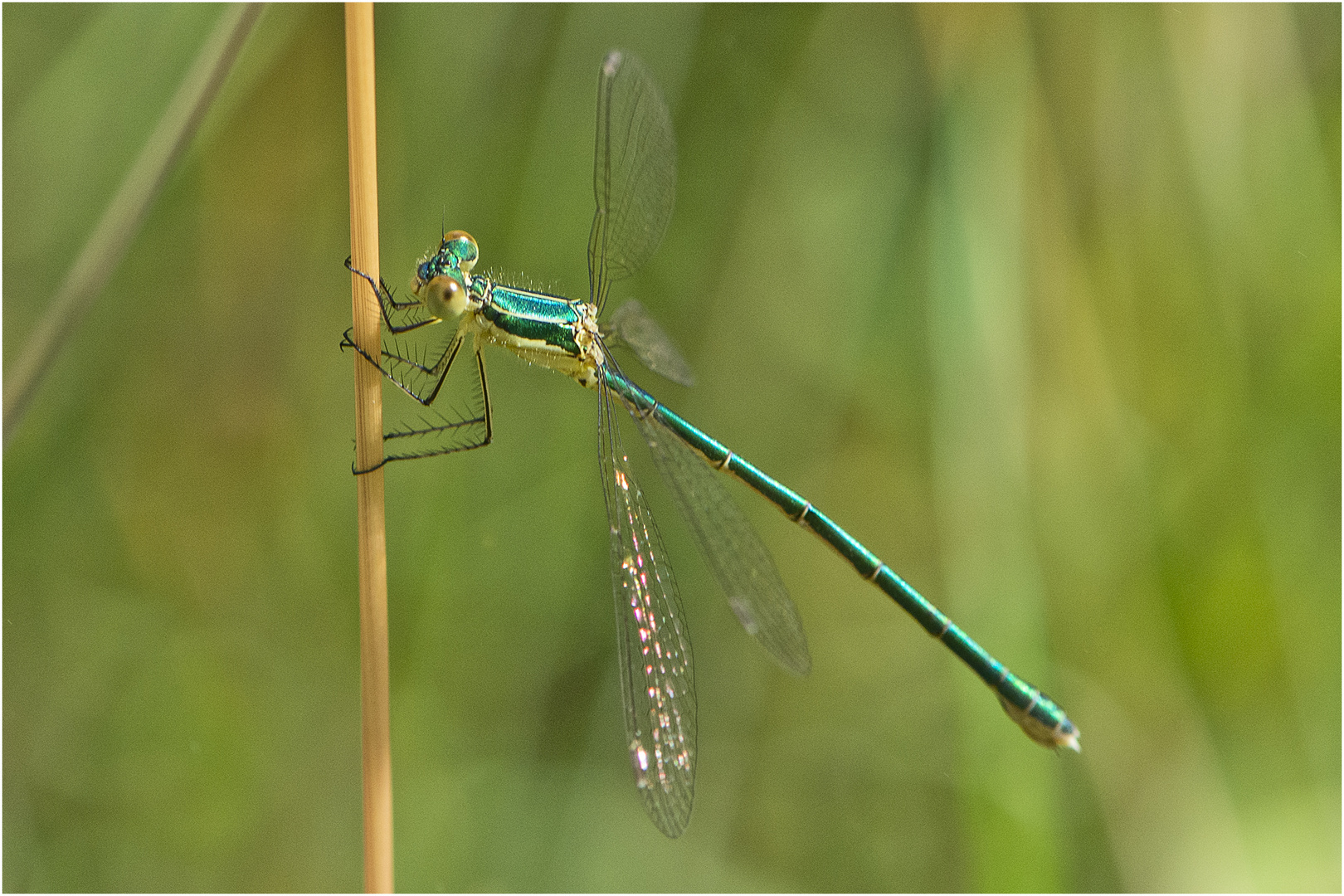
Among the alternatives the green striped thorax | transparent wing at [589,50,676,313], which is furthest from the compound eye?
transparent wing at [589,50,676,313]

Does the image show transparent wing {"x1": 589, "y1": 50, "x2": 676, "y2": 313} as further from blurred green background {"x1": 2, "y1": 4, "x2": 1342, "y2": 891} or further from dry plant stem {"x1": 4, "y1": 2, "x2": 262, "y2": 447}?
dry plant stem {"x1": 4, "y1": 2, "x2": 262, "y2": 447}

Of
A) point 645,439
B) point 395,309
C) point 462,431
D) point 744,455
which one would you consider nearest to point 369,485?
point 395,309

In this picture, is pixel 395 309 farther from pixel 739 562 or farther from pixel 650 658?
pixel 739 562

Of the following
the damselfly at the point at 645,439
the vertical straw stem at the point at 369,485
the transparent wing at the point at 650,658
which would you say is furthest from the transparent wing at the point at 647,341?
the vertical straw stem at the point at 369,485

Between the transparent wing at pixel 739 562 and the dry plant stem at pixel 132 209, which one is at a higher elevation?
the dry plant stem at pixel 132 209

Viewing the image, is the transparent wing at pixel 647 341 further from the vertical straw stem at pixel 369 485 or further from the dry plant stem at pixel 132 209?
the dry plant stem at pixel 132 209

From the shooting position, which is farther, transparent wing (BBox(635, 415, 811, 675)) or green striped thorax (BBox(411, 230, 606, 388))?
transparent wing (BBox(635, 415, 811, 675))

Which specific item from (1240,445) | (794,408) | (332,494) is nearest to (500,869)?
(332,494)
